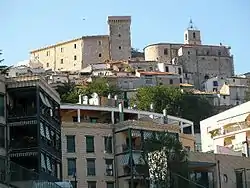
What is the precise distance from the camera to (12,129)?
44.3 metres

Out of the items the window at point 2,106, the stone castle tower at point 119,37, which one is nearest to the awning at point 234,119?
the window at point 2,106

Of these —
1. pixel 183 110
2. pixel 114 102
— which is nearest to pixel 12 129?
pixel 114 102

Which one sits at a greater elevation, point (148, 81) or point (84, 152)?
point (148, 81)

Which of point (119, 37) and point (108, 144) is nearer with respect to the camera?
point (108, 144)

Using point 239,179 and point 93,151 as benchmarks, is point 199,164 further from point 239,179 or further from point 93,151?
point 93,151

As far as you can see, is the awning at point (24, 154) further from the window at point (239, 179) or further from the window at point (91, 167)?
the window at point (239, 179)

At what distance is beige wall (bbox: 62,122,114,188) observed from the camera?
173 feet

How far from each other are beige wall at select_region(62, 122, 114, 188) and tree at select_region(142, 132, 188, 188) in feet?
10.8

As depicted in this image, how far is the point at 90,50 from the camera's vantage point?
598ft

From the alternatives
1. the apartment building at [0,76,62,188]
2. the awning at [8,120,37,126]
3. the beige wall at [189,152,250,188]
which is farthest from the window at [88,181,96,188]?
the awning at [8,120,37,126]

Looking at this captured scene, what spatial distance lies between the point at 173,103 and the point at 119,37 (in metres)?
67.2

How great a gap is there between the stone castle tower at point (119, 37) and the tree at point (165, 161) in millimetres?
130705

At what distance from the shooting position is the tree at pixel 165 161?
50688mm

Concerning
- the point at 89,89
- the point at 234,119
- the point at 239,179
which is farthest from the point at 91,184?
the point at 89,89
